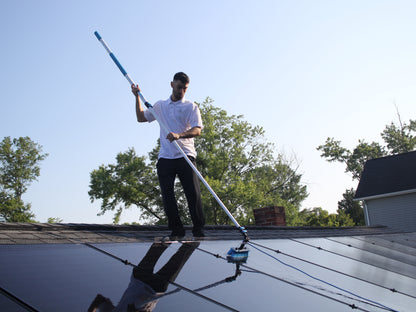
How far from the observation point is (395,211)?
2162cm

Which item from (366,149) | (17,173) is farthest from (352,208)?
(17,173)

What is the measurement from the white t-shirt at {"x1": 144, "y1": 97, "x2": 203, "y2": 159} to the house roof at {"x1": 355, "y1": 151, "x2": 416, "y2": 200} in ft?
63.3

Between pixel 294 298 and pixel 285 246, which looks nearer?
pixel 294 298

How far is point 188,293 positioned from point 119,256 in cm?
74

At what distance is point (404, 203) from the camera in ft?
70.3

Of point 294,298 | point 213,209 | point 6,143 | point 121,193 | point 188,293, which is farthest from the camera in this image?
point 6,143

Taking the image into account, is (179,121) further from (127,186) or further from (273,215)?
(127,186)

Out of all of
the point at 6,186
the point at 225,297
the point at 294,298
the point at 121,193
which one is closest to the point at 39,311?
the point at 225,297

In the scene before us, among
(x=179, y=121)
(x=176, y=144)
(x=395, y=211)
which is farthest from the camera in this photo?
(x=395, y=211)

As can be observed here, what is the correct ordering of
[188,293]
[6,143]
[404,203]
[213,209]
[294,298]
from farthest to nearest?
[6,143]
[213,209]
[404,203]
[294,298]
[188,293]

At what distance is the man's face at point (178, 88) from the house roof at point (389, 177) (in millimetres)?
19414

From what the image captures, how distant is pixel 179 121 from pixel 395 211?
20.1 meters

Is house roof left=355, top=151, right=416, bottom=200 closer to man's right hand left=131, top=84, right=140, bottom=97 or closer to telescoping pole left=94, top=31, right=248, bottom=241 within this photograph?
telescoping pole left=94, top=31, right=248, bottom=241

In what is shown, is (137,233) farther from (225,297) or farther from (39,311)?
(39,311)
